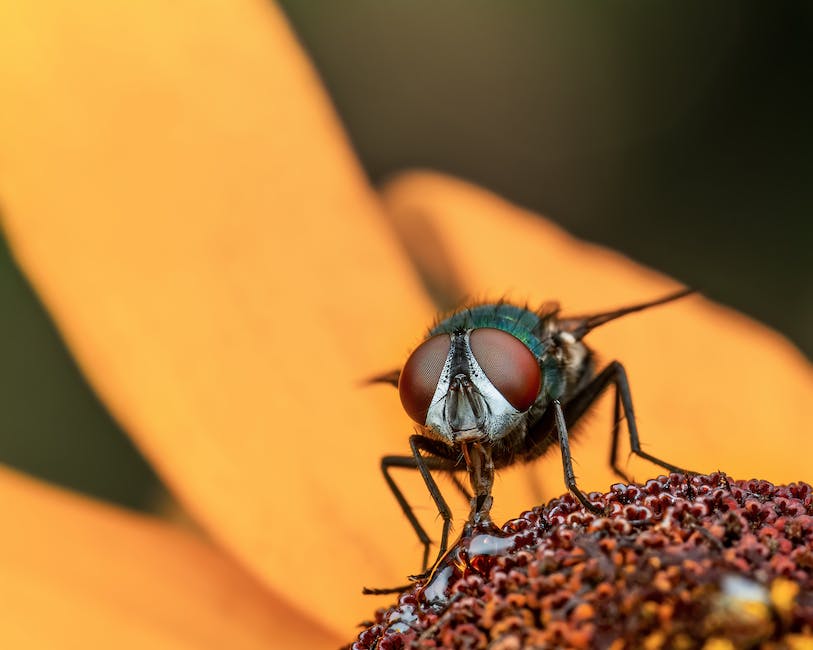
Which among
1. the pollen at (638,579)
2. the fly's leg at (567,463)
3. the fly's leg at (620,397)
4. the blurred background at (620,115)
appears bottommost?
the pollen at (638,579)

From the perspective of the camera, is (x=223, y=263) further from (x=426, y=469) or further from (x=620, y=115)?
(x=620, y=115)

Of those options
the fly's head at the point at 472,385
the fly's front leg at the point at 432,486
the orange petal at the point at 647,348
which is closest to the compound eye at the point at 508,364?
the fly's head at the point at 472,385

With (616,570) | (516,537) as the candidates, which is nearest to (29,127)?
(516,537)

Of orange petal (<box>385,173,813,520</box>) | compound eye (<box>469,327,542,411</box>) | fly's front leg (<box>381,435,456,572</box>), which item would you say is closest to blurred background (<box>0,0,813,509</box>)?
orange petal (<box>385,173,813,520</box>)

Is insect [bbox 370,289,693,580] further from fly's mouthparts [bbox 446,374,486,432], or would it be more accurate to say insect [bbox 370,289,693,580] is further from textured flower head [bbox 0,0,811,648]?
textured flower head [bbox 0,0,811,648]

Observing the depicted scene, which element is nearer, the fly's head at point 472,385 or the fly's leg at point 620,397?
the fly's head at point 472,385

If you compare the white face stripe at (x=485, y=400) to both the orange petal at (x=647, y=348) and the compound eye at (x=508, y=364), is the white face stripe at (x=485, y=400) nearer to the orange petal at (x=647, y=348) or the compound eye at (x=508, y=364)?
the compound eye at (x=508, y=364)

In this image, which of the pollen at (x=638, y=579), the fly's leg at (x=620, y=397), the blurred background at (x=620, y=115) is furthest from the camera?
the blurred background at (x=620, y=115)
